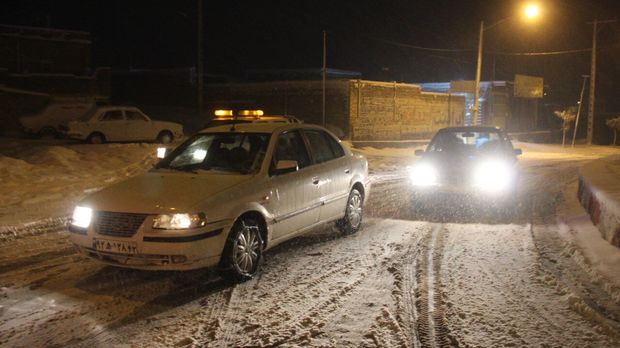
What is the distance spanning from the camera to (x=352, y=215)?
8.74 meters

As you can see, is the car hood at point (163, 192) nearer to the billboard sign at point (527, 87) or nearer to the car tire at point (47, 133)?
the car tire at point (47, 133)

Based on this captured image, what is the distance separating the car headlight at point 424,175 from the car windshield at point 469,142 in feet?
3.07

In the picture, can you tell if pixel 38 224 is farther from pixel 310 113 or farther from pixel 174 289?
pixel 310 113

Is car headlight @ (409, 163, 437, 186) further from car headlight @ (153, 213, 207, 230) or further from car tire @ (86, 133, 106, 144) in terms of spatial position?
car tire @ (86, 133, 106, 144)

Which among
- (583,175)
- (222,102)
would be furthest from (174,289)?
(222,102)

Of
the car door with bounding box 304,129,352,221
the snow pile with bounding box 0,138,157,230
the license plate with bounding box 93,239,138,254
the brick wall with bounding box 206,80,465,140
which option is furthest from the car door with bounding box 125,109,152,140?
the license plate with bounding box 93,239,138,254

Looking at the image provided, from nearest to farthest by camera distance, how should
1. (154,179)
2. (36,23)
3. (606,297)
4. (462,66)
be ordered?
(606,297)
(154,179)
(36,23)
(462,66)

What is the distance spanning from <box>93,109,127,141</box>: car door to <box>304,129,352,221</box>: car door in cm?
1489

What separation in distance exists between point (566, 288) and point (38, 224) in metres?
7.39

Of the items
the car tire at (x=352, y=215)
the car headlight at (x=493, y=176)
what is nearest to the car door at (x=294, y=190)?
the car tire at (x=352, y=215)

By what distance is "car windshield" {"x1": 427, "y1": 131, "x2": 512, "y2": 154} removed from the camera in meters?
12.1

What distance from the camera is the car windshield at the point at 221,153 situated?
6875 mm

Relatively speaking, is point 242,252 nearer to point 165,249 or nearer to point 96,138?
point 165,249

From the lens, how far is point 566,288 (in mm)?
6043
